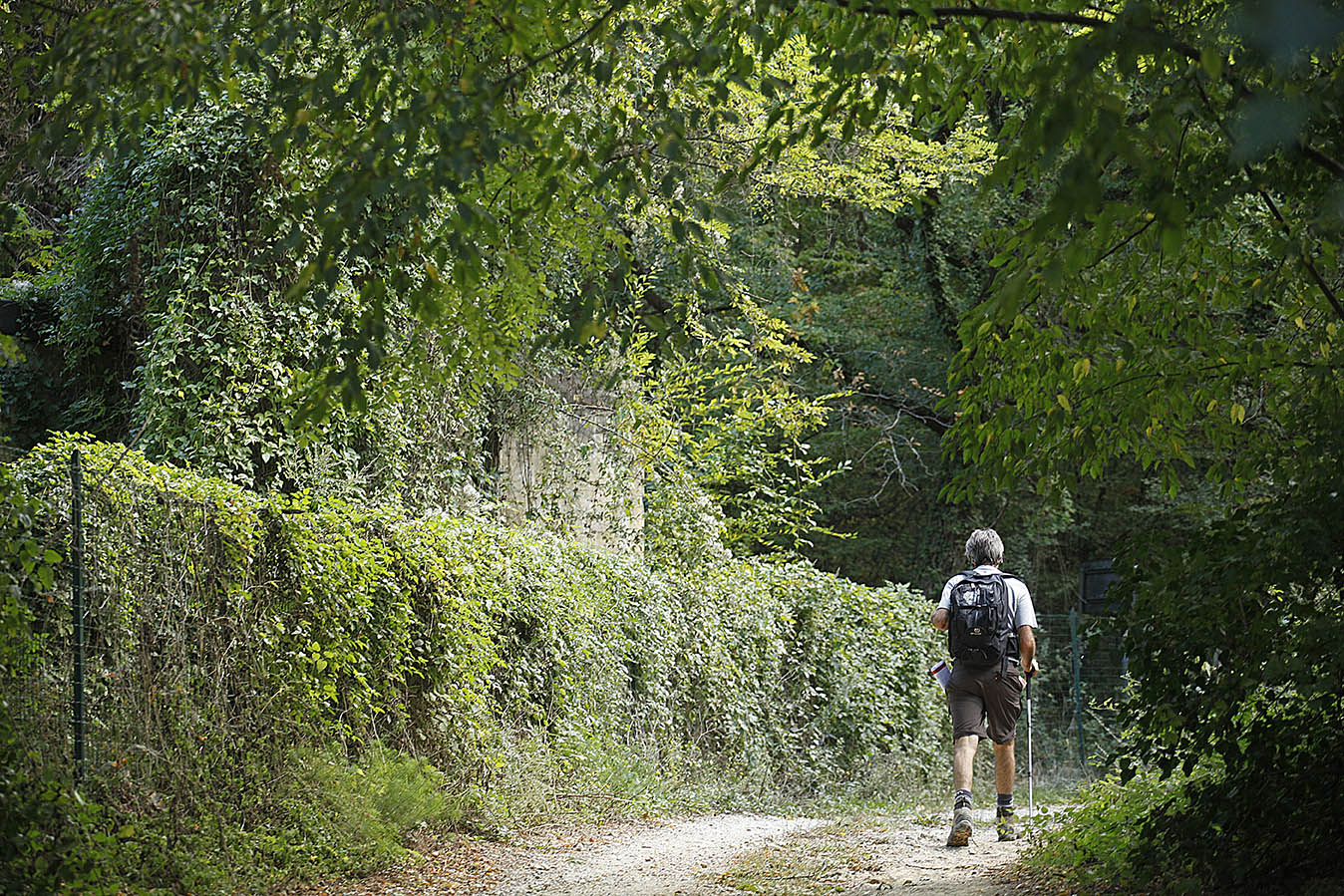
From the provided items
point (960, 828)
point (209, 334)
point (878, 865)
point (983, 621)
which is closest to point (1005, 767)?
point (960, 828)

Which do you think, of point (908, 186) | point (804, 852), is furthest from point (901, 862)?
point (908, 186)

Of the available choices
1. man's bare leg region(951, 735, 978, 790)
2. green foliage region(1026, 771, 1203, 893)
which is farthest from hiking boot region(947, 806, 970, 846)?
green foliage region(1026, 771, 1203, 893)

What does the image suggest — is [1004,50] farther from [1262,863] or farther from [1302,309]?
[1262,863]

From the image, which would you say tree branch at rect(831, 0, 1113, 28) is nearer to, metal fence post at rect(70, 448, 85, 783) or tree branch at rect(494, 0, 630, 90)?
tree branch at rect(494, 0, 630, 90)

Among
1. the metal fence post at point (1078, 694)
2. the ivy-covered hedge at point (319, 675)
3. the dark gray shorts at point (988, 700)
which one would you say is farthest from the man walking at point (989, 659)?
the metal fence post at point (1078, 694)

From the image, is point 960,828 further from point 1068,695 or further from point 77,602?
point 1068,695

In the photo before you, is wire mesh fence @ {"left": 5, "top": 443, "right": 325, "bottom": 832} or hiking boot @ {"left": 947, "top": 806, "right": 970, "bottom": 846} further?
hiking boot @ {"left": 947, "top": 806, "right": 970, "bottom": 846}

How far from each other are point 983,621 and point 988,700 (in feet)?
1.68

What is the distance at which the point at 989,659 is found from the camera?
28.4ft

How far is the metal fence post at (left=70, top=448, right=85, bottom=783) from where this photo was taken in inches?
238

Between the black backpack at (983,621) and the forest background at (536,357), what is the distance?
1.33 m

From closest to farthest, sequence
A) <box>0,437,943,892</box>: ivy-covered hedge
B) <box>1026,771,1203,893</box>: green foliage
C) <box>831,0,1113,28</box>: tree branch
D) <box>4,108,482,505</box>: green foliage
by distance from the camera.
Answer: <box>831,0,1113,28</box>: tree branch → <box>1026,771,1203,893</box>: green foliage → <box>0,437,943,892</box>: ivy-covered hedge → <box>4,108,482,505</box>: green foliage

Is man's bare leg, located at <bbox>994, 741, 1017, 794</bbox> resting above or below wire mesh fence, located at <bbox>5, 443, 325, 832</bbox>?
below

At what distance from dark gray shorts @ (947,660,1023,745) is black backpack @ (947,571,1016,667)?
84 millimetres
